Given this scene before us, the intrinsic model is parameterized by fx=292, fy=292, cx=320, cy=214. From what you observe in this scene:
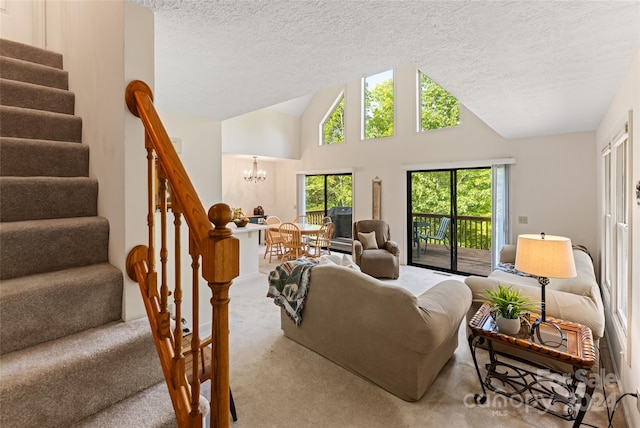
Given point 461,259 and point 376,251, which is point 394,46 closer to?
point 376,251

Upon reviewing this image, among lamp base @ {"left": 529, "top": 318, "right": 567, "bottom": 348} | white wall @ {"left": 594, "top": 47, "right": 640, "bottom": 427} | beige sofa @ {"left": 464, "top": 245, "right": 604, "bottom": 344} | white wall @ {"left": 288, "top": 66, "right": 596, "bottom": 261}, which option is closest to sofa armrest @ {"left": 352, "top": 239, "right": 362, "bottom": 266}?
white wall @ {"left": 288, "top": 66, "right": 596, "bottom": 261}

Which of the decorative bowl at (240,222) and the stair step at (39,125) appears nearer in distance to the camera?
the stair step at (39,125)

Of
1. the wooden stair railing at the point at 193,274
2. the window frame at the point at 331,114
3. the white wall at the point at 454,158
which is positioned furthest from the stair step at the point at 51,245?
the window frame at the point at 331,114

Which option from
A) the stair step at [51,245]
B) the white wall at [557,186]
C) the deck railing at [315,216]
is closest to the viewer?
the stair step at [51,245]

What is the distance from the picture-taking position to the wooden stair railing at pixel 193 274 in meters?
0.83

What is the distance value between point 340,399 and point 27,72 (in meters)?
2.95

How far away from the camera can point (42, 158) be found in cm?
150

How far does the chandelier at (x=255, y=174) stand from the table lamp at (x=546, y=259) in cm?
681

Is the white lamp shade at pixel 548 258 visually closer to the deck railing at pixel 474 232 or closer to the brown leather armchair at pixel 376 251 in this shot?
the brown leather armchair at pixel 376 251

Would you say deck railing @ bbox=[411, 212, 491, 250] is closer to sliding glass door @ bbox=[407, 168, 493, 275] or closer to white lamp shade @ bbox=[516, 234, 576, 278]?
sliding glass door @ bbox=[407, 168, 493, 275]

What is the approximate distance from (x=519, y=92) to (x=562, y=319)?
1.88 metres

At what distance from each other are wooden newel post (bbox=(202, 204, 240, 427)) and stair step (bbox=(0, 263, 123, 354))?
2.39 feet

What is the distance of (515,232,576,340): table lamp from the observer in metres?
1.92

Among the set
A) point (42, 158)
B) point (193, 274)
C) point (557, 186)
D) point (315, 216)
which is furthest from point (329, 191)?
point (193, 274)
